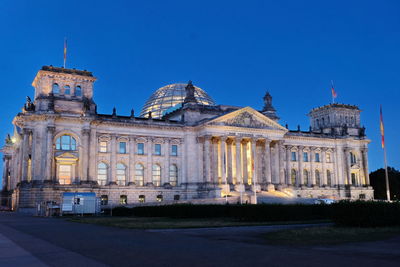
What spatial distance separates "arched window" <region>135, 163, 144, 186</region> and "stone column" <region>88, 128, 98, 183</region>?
787 cm

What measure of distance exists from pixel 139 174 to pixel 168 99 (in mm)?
26164

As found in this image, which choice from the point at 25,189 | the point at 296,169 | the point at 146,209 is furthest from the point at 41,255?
the point at 296,169

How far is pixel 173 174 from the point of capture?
78688mm

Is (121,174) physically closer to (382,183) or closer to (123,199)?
(123,199)

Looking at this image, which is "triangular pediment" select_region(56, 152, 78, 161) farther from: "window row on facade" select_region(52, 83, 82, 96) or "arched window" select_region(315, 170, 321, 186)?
"arched window" select_region(315, 170, 321, 186)

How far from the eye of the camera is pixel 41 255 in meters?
16.4

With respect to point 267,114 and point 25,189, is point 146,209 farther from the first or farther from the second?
point 267,114

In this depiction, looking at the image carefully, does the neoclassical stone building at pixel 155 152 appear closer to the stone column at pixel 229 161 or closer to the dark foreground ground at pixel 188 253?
Answer: the stone column at pixel 229 161

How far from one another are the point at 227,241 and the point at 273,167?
207 ft

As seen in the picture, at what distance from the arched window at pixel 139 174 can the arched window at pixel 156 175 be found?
231 cm

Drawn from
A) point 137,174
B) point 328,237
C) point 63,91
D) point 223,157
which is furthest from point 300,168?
point 328,237

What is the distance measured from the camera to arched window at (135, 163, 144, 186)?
75.5m

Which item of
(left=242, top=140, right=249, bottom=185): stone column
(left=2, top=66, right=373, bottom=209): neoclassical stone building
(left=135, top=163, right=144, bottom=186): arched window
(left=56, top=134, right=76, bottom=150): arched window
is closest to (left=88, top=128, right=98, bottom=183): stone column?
(left=2, top=66, right=373, bottom=209): neoclassical stone building

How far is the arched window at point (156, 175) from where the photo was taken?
77.1m
